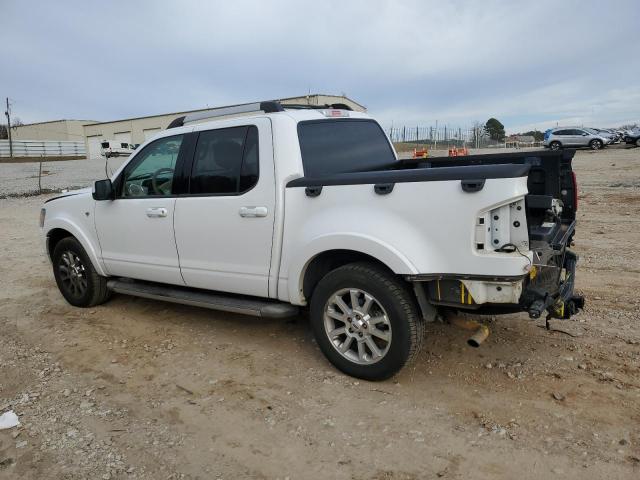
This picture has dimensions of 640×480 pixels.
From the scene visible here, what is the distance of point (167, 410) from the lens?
3.44 m

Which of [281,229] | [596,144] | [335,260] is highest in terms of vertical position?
[596,144]

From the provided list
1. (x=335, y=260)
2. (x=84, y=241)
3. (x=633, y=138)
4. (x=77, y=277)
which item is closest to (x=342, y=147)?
(x=335, y=260)

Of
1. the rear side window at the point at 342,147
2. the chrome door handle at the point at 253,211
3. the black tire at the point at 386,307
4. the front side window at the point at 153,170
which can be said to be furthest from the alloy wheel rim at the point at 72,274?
the black tire at the point at 386,307

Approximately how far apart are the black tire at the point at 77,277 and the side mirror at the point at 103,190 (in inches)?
31.4

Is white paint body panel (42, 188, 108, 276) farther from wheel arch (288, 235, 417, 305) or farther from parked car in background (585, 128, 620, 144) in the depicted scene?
parked car in background (585, 128, 620, 144)

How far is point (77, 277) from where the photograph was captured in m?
5.55

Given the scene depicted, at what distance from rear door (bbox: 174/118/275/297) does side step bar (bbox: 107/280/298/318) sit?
0.33ft

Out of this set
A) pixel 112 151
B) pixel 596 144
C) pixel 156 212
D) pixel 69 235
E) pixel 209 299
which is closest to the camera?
pixel 209 299

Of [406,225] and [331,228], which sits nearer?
[406,225]

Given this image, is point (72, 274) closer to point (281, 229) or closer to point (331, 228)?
point (281, 229)

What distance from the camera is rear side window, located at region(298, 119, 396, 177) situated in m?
4.05

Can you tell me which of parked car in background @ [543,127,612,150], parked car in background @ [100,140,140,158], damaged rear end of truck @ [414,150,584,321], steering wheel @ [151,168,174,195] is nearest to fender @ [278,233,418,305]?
damaged rear end of truck @ [414,150,584,321]

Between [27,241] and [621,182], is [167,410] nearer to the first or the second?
[27,241]

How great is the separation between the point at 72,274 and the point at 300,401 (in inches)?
134
